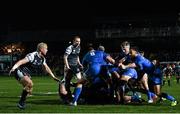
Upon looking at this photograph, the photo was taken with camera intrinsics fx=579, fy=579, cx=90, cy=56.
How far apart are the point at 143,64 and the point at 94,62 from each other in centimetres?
141

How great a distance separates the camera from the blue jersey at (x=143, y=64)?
16.5 metres

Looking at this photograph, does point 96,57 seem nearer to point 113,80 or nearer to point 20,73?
point 113,80

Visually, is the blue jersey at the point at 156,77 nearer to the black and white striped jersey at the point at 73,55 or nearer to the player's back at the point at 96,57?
the player's back at the point at 96,57

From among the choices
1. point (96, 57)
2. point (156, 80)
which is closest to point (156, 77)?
point (156, 80)

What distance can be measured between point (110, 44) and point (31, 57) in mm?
53347

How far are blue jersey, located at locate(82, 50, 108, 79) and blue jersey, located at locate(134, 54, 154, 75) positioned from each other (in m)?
1.00

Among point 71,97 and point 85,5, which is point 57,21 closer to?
point 85,5

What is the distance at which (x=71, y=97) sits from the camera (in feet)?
56.4

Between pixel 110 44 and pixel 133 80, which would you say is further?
pixel 110 44

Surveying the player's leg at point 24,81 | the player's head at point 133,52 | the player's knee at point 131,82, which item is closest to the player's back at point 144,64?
the player's head at point 133,52

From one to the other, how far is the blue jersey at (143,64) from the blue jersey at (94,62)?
100 centimetres

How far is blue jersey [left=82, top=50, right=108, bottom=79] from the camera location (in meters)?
16.6

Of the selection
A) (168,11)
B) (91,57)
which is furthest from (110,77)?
(168,11)

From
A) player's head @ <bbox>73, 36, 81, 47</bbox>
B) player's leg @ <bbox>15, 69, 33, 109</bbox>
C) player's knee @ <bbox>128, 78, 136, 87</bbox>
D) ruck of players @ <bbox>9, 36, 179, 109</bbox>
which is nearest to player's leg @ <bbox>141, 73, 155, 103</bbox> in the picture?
ruck of players @ <bbox>9, 36, 179, 109</bbox>
